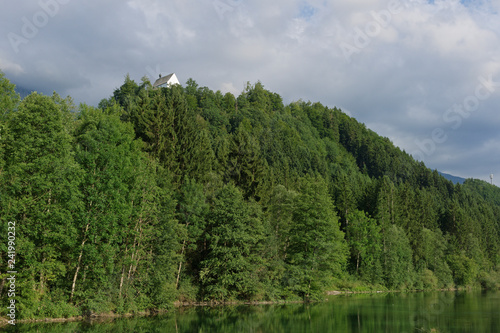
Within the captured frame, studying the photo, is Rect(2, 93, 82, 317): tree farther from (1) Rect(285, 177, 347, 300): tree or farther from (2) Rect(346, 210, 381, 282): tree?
(2) Rect(346, 210, 381, 282): tree

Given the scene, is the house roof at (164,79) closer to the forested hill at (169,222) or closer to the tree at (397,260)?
the forested hill at (169,222)

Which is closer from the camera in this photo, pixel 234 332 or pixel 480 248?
pixel 234 332


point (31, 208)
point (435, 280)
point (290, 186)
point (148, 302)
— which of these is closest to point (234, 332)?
point (148, 302)

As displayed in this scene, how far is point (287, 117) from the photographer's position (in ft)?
534

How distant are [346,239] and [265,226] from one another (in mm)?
32756

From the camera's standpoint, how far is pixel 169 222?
146ft

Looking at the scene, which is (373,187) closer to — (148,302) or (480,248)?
(480,248)

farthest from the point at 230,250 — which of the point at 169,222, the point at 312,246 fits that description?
the point at 312,246

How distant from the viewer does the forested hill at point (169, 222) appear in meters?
33.9

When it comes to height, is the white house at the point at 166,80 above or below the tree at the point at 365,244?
above

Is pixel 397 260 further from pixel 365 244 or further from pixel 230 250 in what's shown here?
pixel 230 250

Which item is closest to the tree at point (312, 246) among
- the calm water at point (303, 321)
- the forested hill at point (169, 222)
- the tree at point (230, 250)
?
the forested hill at point (169, 222)

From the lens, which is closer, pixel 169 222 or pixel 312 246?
pixel 169 222

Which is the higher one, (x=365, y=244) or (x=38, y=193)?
(x=38, y=193)
